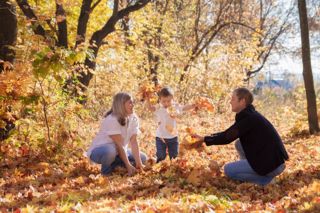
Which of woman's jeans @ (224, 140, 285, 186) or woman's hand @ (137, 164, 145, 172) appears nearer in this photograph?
woman's jeans @ (224, 140, 285, 186)

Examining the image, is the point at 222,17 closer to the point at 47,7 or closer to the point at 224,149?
the point at 47,7

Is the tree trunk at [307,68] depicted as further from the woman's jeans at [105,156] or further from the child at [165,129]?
the woman's jeans at [105,156]

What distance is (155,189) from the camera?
5.20m

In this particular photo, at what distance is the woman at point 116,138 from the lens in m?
6.01

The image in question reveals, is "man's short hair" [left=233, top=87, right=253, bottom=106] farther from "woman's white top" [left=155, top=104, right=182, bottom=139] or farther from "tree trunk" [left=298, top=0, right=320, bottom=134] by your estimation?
"tree trunk" [left=298, top=0, right=320, bottom=134]

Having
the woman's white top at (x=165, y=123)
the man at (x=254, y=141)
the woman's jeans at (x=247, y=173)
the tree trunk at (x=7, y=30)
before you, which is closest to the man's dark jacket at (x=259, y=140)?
the man at (x=254, y=141)

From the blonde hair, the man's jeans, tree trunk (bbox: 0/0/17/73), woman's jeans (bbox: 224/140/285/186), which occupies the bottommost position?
woman's jeans (bbox: 224/140/285/186)

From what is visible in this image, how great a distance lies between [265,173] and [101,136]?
244 cm

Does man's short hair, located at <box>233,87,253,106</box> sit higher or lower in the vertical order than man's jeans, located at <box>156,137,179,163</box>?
higher

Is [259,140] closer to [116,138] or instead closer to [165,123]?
[116,138]

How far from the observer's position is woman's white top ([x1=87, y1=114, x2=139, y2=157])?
602 centimetres

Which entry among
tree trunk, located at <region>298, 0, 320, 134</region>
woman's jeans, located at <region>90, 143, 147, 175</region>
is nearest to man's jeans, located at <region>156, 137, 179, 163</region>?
woman's jeans, located at <region>90, 143, 147, 175</region>

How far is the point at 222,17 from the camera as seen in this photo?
2359 cm

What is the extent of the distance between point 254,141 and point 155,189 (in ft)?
4.58
